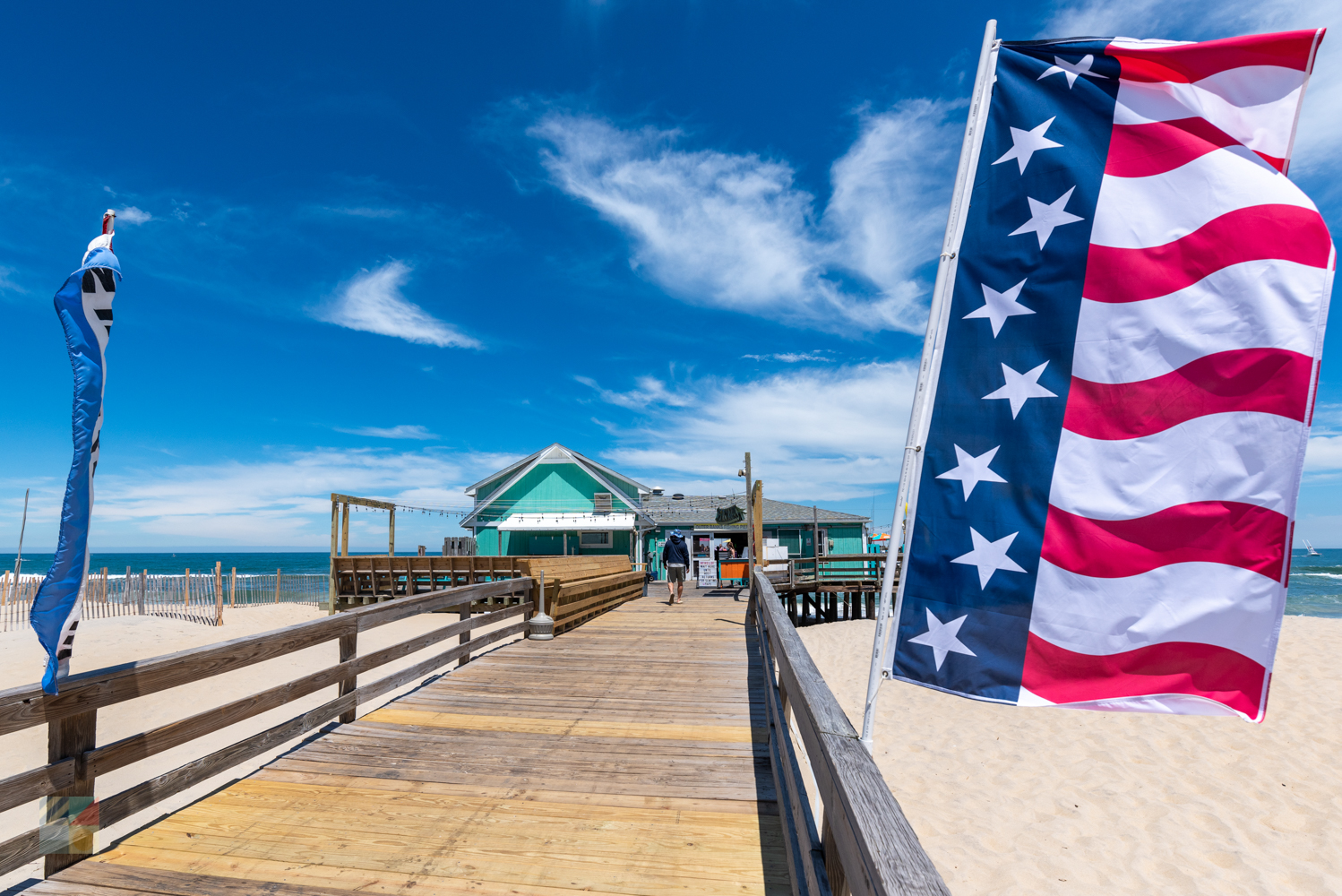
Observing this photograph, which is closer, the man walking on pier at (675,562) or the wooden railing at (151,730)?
the wooden railing at (151,730)

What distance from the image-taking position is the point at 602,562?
18.2 metres

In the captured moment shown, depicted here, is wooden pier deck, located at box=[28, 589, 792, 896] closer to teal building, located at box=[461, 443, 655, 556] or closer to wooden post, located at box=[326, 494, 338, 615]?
wooden post, located at box=[326, 494, 338, 615]

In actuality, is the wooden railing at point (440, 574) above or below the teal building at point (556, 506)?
below

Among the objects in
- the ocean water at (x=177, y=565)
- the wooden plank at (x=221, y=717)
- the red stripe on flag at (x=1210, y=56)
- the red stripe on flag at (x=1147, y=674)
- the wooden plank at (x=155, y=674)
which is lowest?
the ocean water at (x=177, y=565)

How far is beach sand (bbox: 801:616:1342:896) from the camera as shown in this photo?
6.45m

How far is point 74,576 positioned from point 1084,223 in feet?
15.1

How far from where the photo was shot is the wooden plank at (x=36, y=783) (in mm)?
2834

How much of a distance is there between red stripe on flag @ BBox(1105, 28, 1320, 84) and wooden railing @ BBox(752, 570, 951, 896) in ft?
9.41

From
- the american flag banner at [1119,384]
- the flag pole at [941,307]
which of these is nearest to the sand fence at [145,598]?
the flag pole at [941,307]

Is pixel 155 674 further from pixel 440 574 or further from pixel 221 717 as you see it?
pixel 440 574

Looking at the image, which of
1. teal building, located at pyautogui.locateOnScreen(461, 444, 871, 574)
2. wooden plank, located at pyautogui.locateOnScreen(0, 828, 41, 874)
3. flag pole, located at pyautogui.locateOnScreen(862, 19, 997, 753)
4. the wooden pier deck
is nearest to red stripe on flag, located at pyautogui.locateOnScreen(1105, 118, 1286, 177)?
flag pole, located at pyautogui.locateOnScreen(862, 19, 997, 753)
